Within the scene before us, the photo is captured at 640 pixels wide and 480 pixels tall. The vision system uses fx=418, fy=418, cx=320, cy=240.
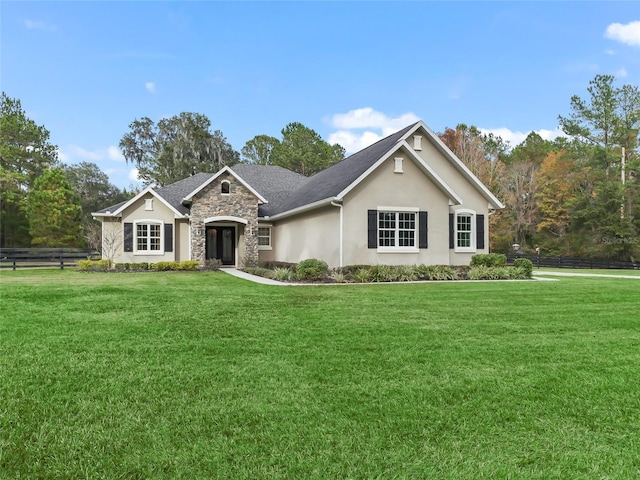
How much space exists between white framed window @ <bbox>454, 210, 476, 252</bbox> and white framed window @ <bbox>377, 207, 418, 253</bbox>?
9.70 ft

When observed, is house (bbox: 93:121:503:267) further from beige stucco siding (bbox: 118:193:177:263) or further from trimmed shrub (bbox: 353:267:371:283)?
trimmed shrub (bbox: 353:267:371:283)

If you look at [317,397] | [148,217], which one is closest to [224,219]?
[148,217]

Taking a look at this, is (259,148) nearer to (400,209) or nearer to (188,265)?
(188,265)

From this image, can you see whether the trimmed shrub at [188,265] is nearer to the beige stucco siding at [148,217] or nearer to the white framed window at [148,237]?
the beige stucco siding at [148,217]

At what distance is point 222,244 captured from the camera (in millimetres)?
22875

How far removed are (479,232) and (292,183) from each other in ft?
41.7

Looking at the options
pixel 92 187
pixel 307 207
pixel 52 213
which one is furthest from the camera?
pixel 92 187

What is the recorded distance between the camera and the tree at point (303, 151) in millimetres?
45969

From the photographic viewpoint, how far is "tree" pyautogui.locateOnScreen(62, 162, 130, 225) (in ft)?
158

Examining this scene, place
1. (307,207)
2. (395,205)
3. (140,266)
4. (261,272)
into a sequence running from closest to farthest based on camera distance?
(395,205), (307,207), (261,272), (140,266)

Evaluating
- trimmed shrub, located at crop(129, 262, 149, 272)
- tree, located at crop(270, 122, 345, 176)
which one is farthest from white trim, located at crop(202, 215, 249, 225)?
tree, located at crop(270, 122, 345, 176)

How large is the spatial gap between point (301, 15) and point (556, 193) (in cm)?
3132

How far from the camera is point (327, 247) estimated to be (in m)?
16.0

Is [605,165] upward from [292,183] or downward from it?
upward
